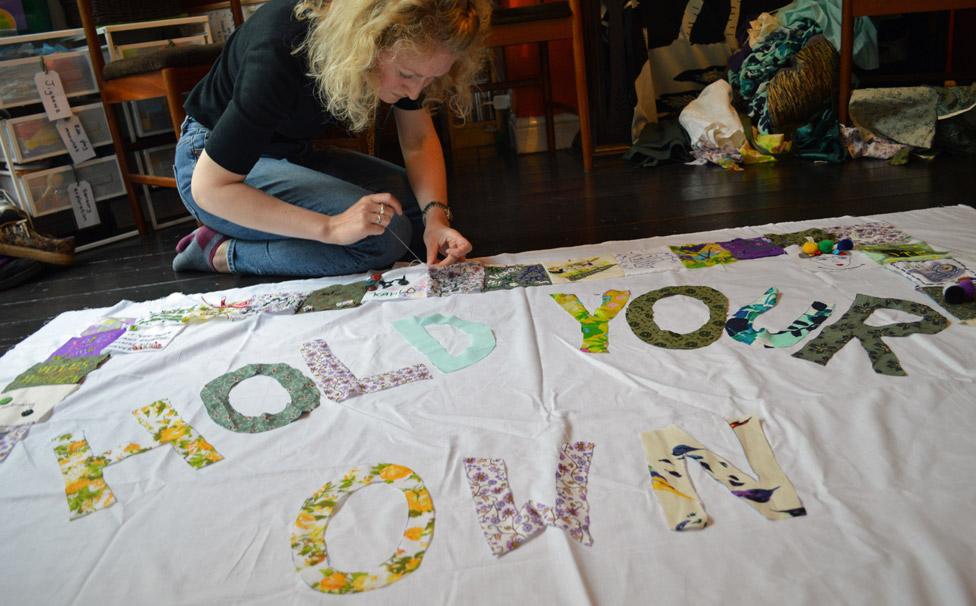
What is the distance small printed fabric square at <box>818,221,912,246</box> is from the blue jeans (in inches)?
39.5

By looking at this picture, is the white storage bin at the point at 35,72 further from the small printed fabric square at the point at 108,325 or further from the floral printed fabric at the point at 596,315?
the floral printed fabric at the point at 596,315

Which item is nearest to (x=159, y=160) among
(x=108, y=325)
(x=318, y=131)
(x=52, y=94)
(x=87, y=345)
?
(x=52, y=94)

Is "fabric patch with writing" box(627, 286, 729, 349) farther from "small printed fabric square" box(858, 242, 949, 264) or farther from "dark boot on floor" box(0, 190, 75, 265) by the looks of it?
"dark boot on floor" box(0, 190, 75, 265)

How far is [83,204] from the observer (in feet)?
8.41

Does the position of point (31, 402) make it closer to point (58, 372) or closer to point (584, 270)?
point (58, 372)

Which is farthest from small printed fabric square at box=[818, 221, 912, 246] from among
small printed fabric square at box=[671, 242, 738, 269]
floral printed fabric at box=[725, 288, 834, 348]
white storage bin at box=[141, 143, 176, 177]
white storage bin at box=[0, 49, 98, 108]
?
white storage bin at box=[0, 49, 98, 108]

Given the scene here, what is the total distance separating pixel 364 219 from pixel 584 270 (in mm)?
503

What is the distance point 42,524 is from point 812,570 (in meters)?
0.96

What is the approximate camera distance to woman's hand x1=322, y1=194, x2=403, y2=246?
61.8 inches

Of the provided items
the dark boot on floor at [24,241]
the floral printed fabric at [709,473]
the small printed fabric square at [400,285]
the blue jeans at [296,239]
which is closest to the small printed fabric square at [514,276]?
the small printed fabric square at [400,285]

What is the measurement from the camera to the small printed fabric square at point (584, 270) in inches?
66.1

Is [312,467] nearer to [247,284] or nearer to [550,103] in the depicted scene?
[247,284]

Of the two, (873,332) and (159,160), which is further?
(159,160)

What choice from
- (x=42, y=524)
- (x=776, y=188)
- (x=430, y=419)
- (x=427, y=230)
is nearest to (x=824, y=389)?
(x=430, y=419)
